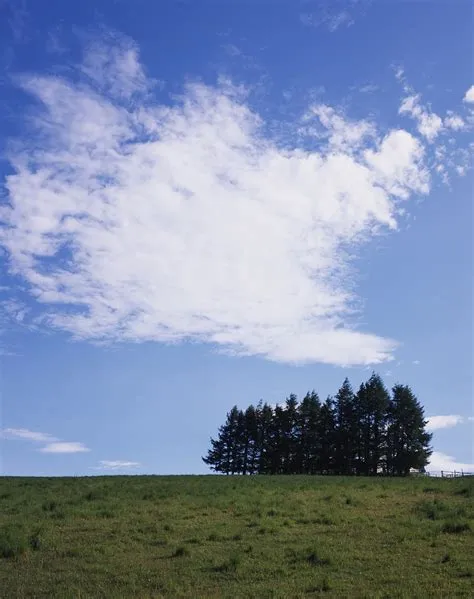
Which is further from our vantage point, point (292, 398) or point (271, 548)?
point (292, 398)

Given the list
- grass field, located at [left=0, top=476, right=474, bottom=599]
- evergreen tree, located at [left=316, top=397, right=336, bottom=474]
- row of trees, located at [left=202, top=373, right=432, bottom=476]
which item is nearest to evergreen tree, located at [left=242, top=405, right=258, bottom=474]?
row of trees, located at [left=202, top=373, right=432, bottom=476]

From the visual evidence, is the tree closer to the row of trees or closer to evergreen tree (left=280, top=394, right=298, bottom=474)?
the row of trees

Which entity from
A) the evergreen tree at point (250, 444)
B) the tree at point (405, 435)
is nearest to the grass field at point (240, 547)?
the tree at point (405, 435)

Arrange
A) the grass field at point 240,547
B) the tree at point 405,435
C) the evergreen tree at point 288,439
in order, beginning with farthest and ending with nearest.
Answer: the evergreen tree at point 288,439 → the tree at point 405,435 → the grass field at point 240,547

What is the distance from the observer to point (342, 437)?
8588 centimetres

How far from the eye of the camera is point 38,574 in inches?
597

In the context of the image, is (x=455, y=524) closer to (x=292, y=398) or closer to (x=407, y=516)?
(x=407, y=516)

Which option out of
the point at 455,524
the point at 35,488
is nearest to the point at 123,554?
the point at 455,524

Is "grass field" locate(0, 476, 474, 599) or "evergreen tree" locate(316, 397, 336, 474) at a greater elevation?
"evergreen tree" locate(316, 397, 336, 474)

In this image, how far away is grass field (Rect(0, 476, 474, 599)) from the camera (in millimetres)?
13484

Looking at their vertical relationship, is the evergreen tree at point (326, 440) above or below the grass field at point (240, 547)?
above

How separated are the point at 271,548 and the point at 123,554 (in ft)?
14.0

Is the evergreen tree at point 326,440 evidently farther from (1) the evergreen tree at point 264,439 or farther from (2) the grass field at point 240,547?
(2) the grass field at point 240,547

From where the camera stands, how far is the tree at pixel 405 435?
81.3 meters
